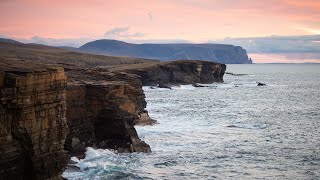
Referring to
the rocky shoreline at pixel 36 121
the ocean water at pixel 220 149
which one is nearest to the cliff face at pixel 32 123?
the rocky shoreline at pixel 36 121

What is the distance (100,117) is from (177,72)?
10234cm

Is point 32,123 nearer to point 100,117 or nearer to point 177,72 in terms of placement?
point 100,117

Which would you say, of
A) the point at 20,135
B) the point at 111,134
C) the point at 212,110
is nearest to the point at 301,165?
the point at 111,134

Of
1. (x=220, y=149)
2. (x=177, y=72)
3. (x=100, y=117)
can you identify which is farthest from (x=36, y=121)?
(x=177, y=72)

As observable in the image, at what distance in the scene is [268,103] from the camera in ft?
311

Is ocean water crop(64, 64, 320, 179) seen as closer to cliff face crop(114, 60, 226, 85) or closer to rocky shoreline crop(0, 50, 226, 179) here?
rocky shoreline crop(0, 50, 226, 179)

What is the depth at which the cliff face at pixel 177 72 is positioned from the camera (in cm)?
13612

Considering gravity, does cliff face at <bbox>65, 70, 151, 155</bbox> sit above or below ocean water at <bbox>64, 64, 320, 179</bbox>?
above

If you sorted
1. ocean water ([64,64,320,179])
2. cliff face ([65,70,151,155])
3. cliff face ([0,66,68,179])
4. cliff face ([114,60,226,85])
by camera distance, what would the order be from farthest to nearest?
cliff face ([114,60,226,85]), cliff face ([65,70,151,155]), ocean water ([64,64,320,179]), cliff face ([0,66,68,179])

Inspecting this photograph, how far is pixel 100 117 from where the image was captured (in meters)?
42.6

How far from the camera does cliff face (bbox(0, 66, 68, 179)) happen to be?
2472 centimetres

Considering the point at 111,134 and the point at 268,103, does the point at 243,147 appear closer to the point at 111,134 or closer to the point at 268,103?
the point at 111,134

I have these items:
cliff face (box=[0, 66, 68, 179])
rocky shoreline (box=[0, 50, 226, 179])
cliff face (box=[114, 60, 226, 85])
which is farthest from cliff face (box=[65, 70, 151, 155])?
cliff face (box=[114, 60, 226, 85])

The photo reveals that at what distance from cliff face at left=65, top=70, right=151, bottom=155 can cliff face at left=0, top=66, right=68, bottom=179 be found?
37.8ft
